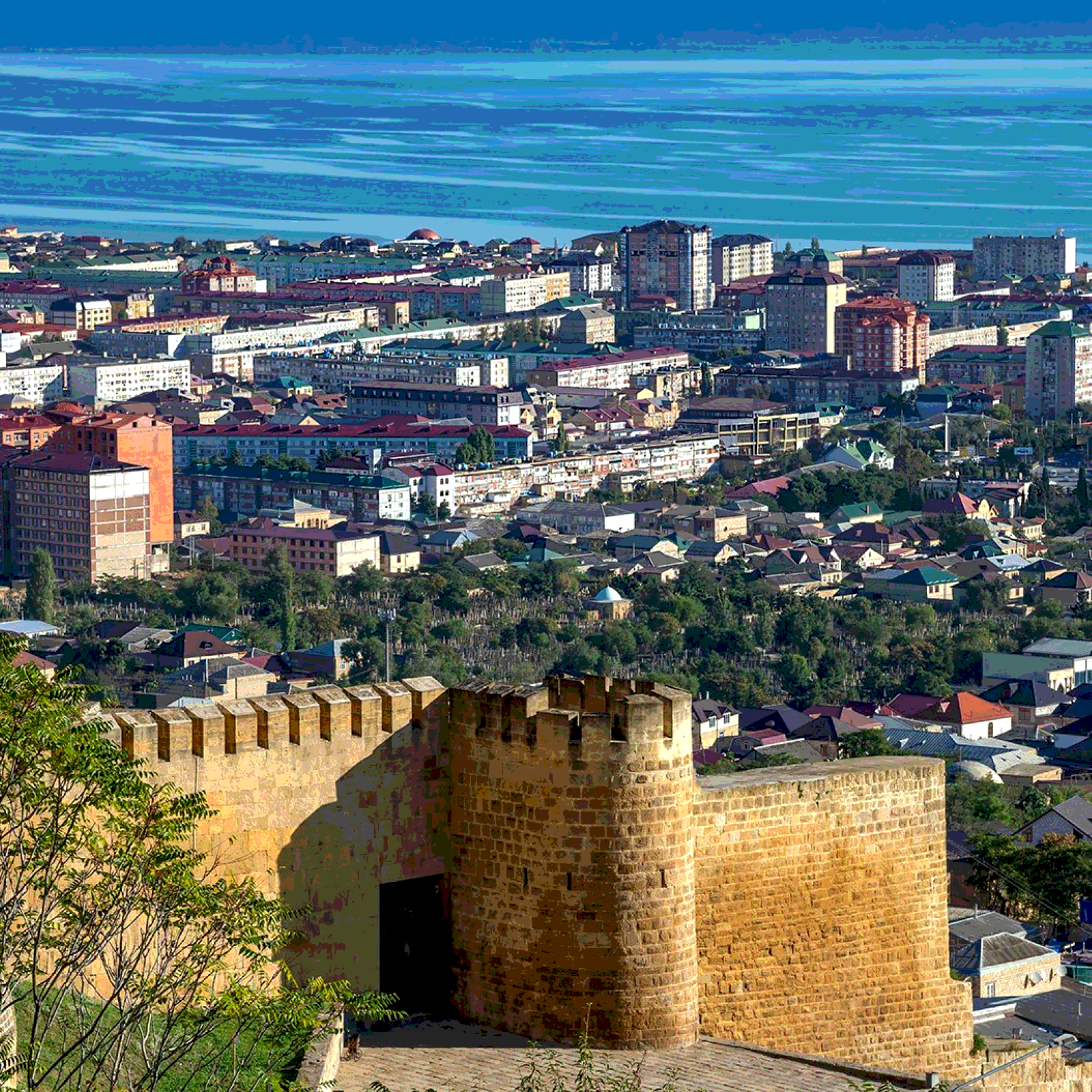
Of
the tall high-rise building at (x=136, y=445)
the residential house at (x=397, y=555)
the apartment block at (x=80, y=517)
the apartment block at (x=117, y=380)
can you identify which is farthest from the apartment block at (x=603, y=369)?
the residential house at (x=397, y=555)

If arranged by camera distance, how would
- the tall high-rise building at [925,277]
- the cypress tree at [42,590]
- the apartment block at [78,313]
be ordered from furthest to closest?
the tall high-rise building at [925,277]
the apartment block at [78,313]
the cypress tree at [42,590]

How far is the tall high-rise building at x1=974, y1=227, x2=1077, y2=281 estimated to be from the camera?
96.7m

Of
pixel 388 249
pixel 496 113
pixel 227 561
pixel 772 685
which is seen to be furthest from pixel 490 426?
pixel 496 113

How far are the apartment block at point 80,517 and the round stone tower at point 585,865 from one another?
128 feet

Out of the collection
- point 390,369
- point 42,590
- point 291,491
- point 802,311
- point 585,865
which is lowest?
point 42,590

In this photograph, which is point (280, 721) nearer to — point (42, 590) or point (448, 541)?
point (42, 590)

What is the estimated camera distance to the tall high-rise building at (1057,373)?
67.1 meters

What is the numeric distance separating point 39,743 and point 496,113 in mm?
165259

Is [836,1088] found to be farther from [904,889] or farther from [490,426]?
[490,426]

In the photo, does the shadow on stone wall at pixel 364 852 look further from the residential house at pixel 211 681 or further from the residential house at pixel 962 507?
the residential house at pixel 962 507

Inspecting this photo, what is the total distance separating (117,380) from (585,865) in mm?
64562

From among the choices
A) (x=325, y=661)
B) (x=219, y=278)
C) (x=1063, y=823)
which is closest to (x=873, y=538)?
(x=325, y=661)

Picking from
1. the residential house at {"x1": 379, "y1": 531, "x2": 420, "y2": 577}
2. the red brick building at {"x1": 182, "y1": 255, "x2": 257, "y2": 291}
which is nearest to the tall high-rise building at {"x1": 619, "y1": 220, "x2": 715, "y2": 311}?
the red brick building at {"x1": 182, "y1": 255, "x2": 257, "y2": 291}

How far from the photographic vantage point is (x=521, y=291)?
286 feet
